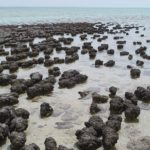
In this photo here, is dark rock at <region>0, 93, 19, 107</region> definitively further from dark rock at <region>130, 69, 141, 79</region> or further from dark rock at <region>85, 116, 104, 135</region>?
dark rock at <region>130, 69, 141, 79</region>

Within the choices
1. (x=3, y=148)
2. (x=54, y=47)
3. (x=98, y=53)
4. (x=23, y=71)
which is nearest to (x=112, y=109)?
(x=3, y=148)

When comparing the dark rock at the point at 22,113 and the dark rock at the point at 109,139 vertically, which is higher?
the dark rock at the point at 109,139

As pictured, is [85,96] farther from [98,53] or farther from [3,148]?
[98,53]

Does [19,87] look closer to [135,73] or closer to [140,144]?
[135,73]

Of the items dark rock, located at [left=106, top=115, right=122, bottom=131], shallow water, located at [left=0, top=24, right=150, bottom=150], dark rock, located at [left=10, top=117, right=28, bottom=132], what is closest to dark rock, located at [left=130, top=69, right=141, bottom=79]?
shallow water, located at [left=0, top=24, right=150, bottom=150]

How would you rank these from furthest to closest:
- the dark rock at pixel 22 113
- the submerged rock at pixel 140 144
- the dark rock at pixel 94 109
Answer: the dark rock at pixel 94 109 → the dark rock at pixel 22 113 → the submerged rock at pixel 140 144

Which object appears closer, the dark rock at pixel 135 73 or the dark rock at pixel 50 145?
the dark rock at pixel 50 145

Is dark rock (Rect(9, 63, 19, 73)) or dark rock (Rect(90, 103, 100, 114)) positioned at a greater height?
dark rock (Rect(90, 103, 100, 114))

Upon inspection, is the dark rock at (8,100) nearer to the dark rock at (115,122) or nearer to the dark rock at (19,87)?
the dark rock at (19,87)

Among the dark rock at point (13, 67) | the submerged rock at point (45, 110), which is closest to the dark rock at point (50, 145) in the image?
the submerged rock at point (45, 110)

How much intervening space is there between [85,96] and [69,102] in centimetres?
70

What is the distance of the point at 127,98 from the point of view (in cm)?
1018

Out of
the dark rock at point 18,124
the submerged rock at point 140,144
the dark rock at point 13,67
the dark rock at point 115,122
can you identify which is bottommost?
the dark rock at point 13,67

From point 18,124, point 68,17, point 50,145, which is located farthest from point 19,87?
point 68,17
